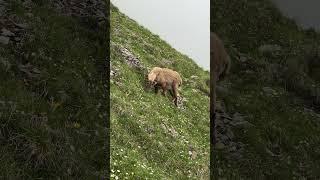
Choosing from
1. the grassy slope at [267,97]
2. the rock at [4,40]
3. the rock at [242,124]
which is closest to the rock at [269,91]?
the grassy slope at [267,97]

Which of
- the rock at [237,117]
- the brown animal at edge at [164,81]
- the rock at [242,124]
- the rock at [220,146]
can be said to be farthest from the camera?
the brown animal at edge at [164,81]

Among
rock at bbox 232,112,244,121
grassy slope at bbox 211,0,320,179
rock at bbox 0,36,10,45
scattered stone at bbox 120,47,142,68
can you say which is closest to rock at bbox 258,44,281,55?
grassy slope at bbox 211,0,320,179

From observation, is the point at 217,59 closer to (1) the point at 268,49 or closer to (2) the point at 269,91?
(2) the point at 269,91

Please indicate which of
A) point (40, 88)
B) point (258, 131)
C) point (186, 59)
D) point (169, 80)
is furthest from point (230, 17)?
point (40, 88)

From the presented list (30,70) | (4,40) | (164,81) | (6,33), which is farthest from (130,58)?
(30,70)

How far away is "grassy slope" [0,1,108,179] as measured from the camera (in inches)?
357

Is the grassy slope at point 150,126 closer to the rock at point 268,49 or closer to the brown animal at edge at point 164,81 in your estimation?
the brown animal at edge at point 164,81

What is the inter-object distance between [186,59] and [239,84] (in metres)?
4.94

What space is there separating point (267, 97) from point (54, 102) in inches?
333

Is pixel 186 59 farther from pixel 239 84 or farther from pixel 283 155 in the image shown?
pixel 283 155

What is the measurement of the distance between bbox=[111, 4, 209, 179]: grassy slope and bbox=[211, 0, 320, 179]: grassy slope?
1.02 m

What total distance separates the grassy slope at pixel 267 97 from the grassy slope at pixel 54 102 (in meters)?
3.74

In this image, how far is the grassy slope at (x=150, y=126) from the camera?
1154 cm

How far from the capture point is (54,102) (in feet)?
36.6
